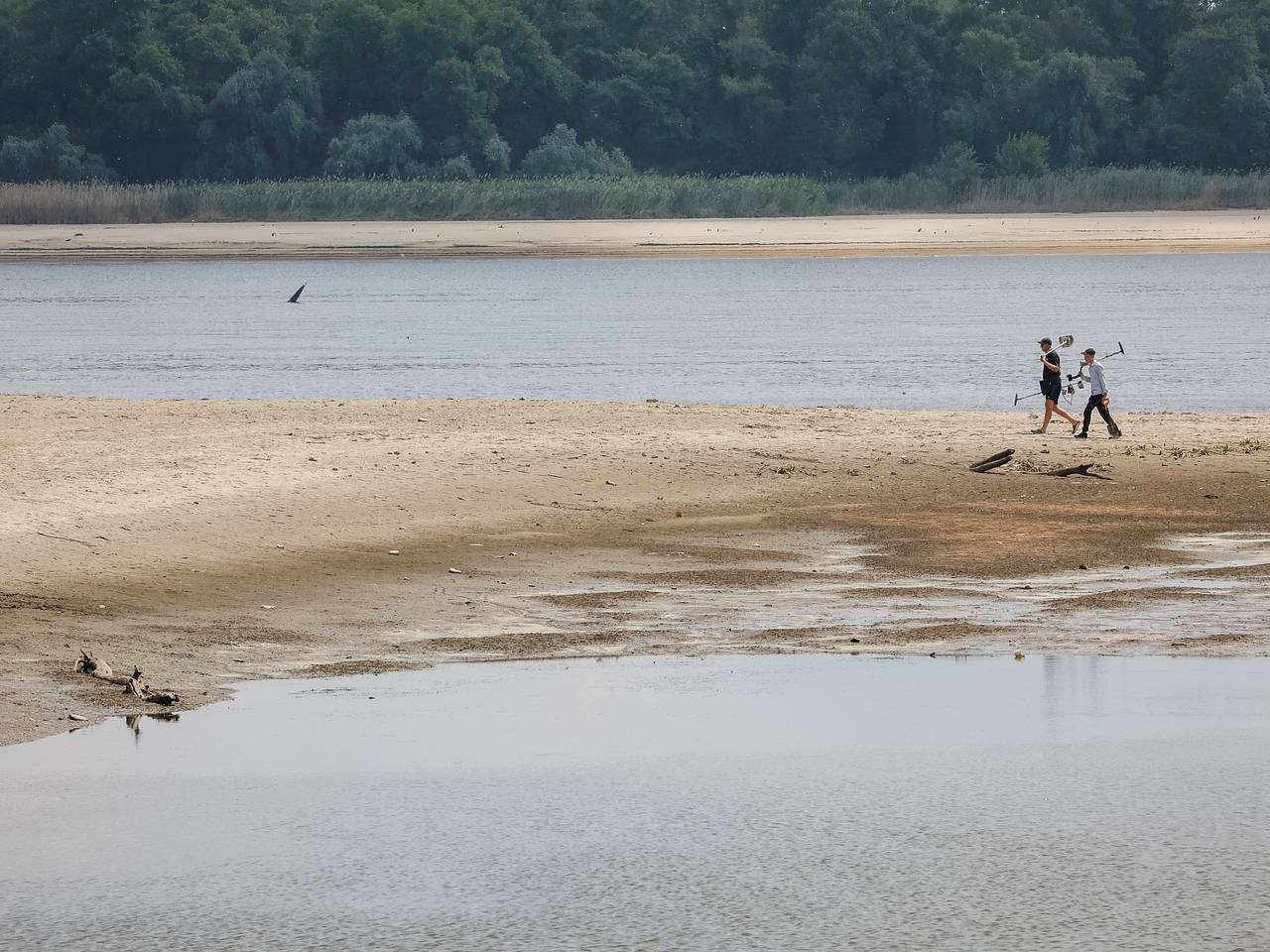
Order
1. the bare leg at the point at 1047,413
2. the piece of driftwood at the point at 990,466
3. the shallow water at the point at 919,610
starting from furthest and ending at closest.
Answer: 1. the bare leg at the point at 1047,413
2. the piece of driftwood at the point at 990,466
3. the shallow water at the point at 919,610

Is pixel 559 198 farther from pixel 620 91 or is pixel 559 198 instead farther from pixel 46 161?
pixel 46 161

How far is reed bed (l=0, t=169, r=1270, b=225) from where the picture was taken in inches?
3428

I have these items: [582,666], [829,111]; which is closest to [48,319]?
[582,666]

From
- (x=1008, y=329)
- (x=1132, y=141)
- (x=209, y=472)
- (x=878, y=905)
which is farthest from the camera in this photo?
(x=1132, y=141)

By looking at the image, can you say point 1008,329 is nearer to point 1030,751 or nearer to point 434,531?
point 434,531

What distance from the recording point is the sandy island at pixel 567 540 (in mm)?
13383

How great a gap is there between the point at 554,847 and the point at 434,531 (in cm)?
873

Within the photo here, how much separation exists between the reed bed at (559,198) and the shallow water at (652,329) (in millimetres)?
4710

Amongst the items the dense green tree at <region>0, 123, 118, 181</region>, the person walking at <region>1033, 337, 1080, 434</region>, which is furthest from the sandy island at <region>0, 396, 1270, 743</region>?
the dense green tree at <region>0, 123, 118, 181</region>

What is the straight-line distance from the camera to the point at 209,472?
63.7 feet

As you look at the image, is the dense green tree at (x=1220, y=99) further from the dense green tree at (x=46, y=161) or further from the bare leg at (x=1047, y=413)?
the bare leg at (x=1047, y=413)

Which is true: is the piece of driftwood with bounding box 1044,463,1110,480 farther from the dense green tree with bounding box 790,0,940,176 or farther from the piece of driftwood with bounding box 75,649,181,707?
the dense green tree with bounding box 790,0,940,176

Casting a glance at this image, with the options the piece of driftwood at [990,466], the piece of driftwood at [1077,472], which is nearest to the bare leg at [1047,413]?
the piece of driftwood at [990,466]

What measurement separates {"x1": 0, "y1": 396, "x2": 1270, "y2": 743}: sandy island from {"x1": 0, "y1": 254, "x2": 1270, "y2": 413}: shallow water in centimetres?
864
